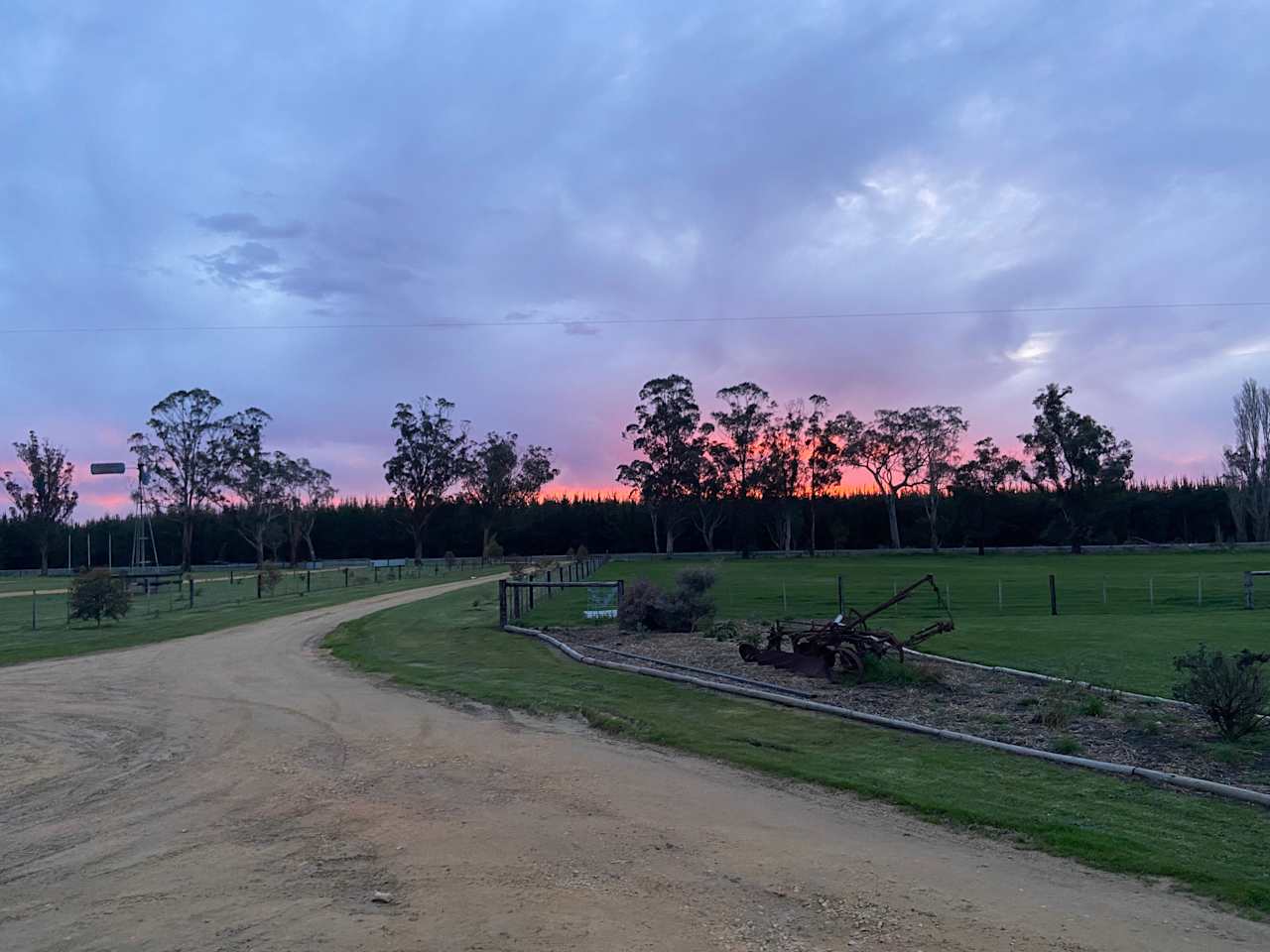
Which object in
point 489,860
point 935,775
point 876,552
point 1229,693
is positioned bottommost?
point 876,552

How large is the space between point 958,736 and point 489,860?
511 centimetres

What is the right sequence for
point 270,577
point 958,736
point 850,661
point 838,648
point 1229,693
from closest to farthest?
point 1229,693
point 958,736
point 850,661
point 838,648
point 270,577

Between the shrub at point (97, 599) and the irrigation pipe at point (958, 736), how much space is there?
55.2 feet

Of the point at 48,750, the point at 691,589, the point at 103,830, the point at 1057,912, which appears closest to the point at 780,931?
the point at 1057,912

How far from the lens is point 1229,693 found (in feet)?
27.8

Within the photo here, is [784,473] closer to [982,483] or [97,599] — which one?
[982,483]

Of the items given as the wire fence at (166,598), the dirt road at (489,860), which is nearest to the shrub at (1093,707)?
the dirt road at (489,860)

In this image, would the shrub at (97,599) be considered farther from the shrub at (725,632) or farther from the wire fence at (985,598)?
the shrub at (725,632)

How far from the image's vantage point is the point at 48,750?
920 centimetres

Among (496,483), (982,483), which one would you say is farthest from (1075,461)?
(496,483)

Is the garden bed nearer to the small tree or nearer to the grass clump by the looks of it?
the grass clump

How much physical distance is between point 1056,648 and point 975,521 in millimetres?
73488

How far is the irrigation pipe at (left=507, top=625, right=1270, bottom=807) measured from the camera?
22.6 ft

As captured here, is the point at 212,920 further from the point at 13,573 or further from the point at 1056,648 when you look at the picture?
the point at 13,573
